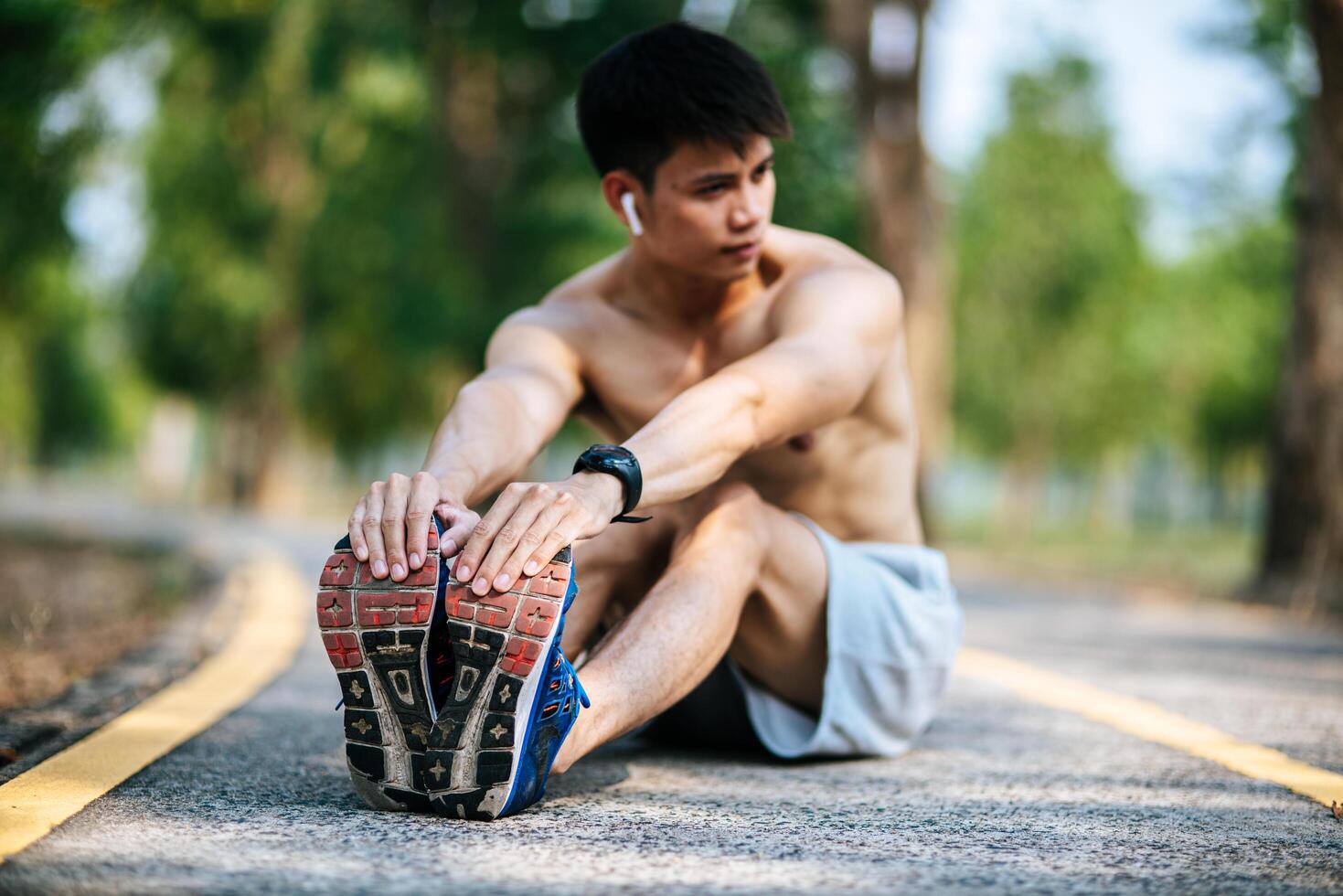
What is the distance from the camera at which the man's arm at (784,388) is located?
90.7 inches

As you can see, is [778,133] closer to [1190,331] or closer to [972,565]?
[972,565]

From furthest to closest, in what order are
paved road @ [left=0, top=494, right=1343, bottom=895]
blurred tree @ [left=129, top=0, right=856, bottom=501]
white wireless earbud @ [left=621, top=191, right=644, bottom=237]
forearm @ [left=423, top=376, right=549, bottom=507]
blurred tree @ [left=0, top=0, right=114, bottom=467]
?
blurred tree @ [left=129, top=0, right=856, bottom=501]
blurred tree @ [left=0, top=0, right=114, bottom=467]
white wireless earbud @ [left=621, top=191, right=644, bottom=237]
forearm @ [left=423, top=376, right=549, bottom=507]
paved road @ [left=0, top=494, right=1343, bottom=895]

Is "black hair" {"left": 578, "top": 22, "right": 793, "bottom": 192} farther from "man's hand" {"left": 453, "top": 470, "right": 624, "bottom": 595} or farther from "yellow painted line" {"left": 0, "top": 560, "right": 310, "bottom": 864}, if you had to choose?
"yellow painted line" {"left": 0, "top": 560, "right": 310, "bottom": 864}

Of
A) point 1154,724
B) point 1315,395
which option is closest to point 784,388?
point 1154,724

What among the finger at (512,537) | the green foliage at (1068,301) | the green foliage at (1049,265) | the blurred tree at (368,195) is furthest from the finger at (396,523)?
the green foliage at (1049,265)

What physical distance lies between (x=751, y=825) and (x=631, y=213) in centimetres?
136

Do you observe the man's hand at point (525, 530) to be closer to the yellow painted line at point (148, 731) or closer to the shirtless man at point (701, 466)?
the shirtless man at point (701, 466)

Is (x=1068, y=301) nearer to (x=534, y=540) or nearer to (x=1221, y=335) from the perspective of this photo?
(x=1221, y=335)

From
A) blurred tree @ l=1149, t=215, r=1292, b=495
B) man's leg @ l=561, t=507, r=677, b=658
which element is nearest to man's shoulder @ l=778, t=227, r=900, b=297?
man's leg @ l=561, t=507, r=677, b=658

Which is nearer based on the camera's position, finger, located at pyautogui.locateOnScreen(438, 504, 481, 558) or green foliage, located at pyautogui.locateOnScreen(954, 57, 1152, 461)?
finger, located at pyautogui.locateOnScreen(438, 504, 481, 558)

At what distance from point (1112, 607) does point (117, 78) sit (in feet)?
29.3

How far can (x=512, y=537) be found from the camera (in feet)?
6.44

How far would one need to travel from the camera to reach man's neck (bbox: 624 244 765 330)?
9.62 ft

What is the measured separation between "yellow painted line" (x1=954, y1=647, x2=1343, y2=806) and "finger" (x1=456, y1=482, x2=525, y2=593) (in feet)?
4.90
